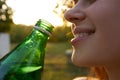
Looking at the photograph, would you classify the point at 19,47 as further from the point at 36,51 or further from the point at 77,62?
the point at 77,62

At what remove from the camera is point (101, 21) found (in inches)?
26.8

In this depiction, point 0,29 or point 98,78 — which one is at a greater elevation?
point 0,29

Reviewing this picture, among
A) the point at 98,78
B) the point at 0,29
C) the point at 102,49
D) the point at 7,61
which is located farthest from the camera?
the point at 0,29

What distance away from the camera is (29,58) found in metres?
0.81

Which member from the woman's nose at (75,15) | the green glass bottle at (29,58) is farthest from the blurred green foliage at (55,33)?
the woman's nose at (75,15)

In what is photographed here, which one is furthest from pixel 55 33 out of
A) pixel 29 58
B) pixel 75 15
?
pixel 75 15

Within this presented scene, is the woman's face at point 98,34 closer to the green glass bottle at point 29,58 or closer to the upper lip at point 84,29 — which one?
the upper lip at point 84,29

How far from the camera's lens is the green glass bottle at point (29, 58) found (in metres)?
0.77

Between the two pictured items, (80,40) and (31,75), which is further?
(31,75)

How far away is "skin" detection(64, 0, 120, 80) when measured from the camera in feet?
2.22

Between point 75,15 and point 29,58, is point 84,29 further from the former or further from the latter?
point 29,58

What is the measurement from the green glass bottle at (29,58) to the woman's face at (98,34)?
4.2 inches

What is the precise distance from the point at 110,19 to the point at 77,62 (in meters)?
0.11

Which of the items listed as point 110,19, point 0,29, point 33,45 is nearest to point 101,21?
point 110,19
